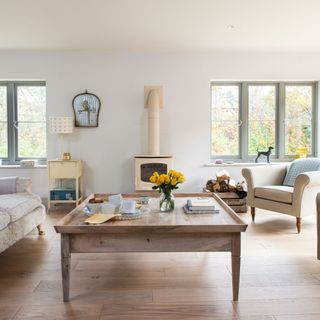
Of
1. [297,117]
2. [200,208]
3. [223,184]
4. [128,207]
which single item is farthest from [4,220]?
[297,117]

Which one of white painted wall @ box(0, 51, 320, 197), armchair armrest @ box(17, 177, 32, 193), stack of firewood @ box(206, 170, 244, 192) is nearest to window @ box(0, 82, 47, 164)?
white painted wall @ box(0, 51, 320, 197)

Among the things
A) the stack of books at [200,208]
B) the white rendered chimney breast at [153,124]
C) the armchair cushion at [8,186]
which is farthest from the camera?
the white rendered chimney breast at [153,124]

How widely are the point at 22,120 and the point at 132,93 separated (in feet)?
5.81

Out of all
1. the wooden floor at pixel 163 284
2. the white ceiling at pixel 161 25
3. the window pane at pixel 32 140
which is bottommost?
the wooden floor at pixel 163 284

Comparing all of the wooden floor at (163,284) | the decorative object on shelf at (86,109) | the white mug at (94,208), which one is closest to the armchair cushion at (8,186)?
the wooden floor at (163,284)

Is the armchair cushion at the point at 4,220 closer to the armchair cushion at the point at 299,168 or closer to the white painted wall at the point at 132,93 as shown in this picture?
the white painted wall at the point at 132,93

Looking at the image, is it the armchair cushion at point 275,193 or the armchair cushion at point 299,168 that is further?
the armchair cushion at point 299,168

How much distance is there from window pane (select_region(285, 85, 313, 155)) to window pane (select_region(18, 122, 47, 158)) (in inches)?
153

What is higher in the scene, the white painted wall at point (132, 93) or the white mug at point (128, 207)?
the white painted wall at point (132, 93)

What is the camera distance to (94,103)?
16.4 feet

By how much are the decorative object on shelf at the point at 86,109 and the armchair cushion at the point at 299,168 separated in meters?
2.81

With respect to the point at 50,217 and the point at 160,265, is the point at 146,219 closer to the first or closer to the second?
the point at 160,265

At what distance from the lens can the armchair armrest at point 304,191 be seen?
11.3 feet

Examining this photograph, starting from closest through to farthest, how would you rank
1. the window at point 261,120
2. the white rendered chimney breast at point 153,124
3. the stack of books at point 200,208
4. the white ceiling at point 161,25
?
the stack of books at point 200,208, the white ceiling at point 161,25, the white rendered chimney breast at point 153,124, the window at point 261,120
